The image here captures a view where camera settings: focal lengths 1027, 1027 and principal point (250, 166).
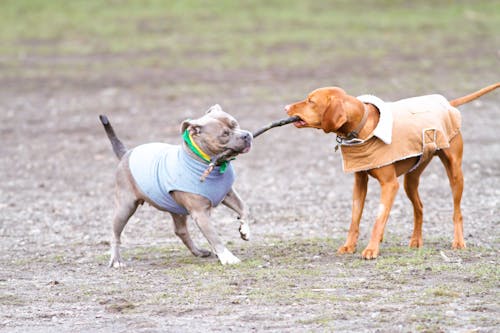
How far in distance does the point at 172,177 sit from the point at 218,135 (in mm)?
492

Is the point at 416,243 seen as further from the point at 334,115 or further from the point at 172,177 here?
the point at 172,177

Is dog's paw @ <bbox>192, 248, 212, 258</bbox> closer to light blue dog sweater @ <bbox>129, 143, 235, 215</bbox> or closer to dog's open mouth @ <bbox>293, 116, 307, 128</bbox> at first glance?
light blue dog sweater @ <bbox>129, 143, 235, 215</bbox>

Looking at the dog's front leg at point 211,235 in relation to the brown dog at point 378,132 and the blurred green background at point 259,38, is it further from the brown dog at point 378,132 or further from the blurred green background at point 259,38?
the blurred green background at point 259,38

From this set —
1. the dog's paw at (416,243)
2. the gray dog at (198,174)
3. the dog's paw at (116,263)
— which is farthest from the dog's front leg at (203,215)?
the dog's paw at (416,243)

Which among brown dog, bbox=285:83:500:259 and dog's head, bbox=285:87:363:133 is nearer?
dog's head, bbox=285:87:363:133

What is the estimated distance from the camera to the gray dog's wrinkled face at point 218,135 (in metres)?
7.97

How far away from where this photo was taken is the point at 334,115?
7754mm

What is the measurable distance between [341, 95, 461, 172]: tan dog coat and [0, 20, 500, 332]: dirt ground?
30.8 inches

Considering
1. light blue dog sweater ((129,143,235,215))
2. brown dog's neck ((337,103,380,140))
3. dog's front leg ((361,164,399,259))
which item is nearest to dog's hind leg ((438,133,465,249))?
dog's front leg ((361,164,399,259))

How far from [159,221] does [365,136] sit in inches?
131

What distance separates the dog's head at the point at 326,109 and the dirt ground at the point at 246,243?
42.7 inches

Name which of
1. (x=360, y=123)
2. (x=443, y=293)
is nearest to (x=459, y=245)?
(x=360, y=123)

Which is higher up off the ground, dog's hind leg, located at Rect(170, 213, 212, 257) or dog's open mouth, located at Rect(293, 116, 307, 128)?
dog's open mouth, located at Rect(293, 116, 307, 128)

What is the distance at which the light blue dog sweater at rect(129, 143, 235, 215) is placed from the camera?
8.02 metres
